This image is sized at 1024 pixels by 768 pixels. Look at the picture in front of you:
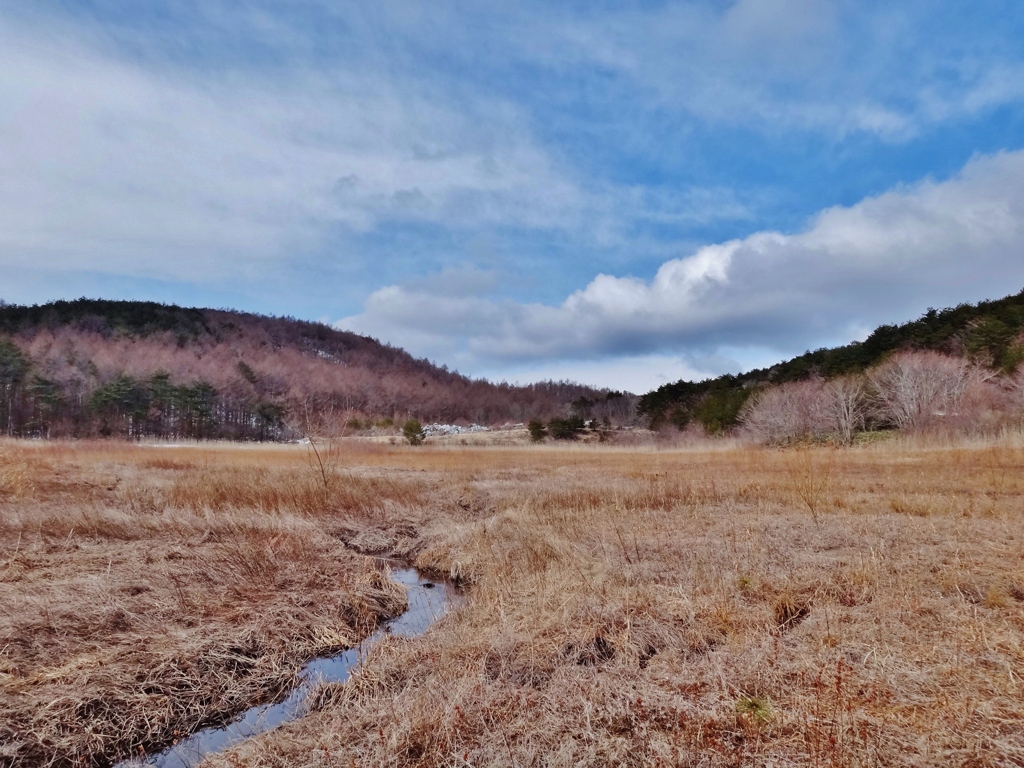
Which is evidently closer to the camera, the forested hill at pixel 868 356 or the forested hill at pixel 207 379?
the forested hill at pixel 868 356

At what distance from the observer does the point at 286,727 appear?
15.2ft

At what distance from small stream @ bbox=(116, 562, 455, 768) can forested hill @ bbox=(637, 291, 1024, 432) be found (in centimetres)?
4445

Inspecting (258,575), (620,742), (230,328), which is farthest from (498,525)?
(230,328)

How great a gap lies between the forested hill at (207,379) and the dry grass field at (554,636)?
8127 millimetres

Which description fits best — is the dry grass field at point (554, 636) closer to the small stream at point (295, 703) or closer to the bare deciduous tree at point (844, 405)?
the small stream at point (295, 703)

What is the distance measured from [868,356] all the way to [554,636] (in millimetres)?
56294

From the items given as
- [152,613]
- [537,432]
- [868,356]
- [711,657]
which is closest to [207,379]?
[537,432]

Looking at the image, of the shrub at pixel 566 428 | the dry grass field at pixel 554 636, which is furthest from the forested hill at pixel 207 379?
the shrub at pixel 566 428

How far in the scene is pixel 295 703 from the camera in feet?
17.7

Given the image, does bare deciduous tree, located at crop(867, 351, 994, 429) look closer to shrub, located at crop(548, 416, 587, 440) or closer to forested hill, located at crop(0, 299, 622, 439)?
shrub, located at crop(548, 416, 587, 440)

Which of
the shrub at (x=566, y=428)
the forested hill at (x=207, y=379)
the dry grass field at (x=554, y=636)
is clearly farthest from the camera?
the forested hill at (x=207, y=379)

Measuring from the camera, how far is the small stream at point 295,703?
460 cm

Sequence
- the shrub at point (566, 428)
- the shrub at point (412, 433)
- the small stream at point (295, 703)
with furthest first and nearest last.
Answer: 1. the shrub at point (566, 428)
2. the shrub at point (412, 433)
3. the small stream at point (295, 703)

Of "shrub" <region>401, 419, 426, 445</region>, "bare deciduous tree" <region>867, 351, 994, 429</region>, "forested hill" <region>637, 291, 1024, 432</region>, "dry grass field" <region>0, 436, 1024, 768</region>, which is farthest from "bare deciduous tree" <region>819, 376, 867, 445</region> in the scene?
"shrub" <region>401, 419, 426, 445</region>
